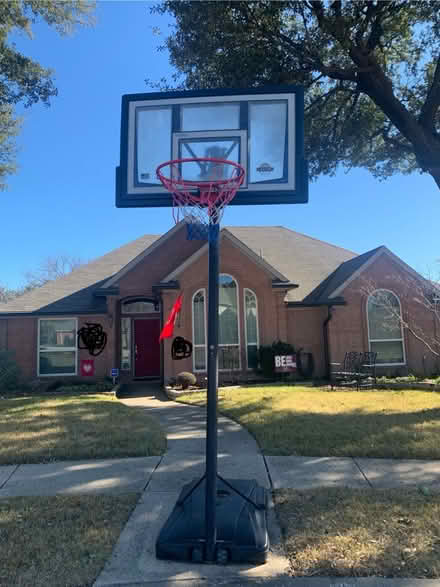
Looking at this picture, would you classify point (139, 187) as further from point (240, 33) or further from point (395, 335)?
point (395, 335)

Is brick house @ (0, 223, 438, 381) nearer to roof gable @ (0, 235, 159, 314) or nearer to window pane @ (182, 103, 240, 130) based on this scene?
roof gable @ (0, 235, 159, 314)

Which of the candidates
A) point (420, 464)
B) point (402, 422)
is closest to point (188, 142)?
point (420, 464)

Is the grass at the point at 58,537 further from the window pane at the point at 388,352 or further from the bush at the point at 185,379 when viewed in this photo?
the window pane at the point at 388,352

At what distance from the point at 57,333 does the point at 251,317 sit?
779cm

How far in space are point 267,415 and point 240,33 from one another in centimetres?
993

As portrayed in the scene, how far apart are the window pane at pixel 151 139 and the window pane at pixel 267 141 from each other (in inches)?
48.1

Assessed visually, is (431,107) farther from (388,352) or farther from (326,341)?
(388,352)

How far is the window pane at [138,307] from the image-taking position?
685 inches

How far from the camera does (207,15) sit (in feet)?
34.9

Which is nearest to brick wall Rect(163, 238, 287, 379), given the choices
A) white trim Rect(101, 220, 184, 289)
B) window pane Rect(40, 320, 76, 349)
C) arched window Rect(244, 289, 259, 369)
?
arched window Rect(244, 289, 259, 369)

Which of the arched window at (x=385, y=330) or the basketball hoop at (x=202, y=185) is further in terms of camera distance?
the arched window at (x=385, y=330)

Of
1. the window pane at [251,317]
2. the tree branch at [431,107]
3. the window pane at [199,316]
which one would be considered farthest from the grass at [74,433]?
the tree branch at [431,107]

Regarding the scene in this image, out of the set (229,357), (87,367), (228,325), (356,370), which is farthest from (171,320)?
(356,370)

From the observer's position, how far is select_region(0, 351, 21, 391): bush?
48.7ft
